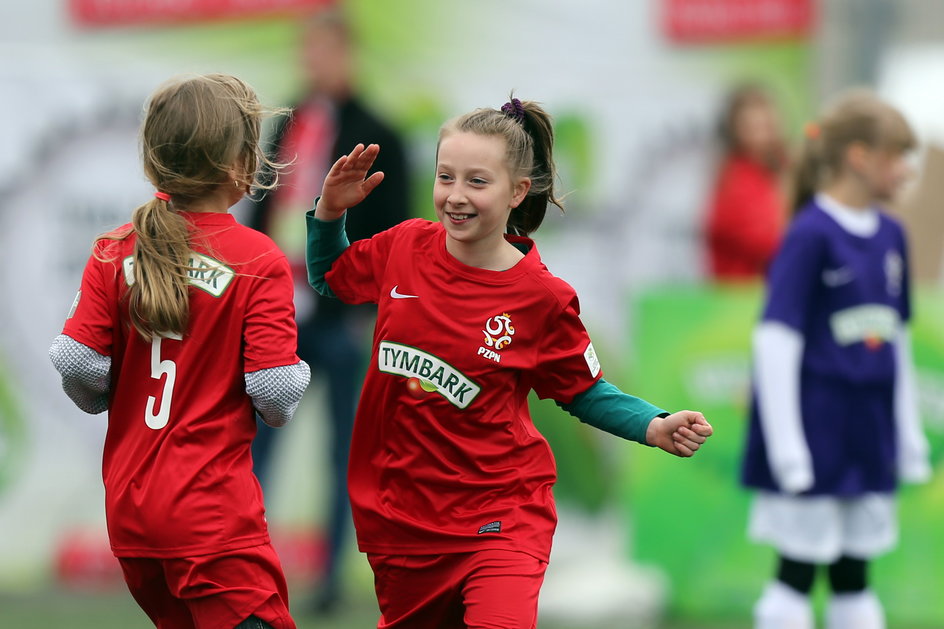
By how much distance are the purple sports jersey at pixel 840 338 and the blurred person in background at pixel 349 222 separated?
205 centimetres

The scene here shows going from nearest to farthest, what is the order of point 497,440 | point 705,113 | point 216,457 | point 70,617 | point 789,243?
point 216,457
point 497,440
point 789,243
point 70,617
point 705,113

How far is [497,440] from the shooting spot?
3.41m

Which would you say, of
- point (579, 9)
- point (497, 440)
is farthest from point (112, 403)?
point (579, 9)

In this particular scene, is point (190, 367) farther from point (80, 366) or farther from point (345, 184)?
point (345, 184)

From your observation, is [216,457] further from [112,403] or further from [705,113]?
[705,113]

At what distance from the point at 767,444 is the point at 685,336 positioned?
1.45 m

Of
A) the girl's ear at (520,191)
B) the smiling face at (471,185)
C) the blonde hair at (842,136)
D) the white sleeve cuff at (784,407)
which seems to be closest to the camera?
the smiling face at (471,185)

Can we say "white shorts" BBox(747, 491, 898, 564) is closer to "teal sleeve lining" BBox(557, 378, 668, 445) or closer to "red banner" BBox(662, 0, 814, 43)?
"teal sleeve lining" BBox(557, 378, 668, 445)

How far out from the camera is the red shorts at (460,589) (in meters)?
3.30

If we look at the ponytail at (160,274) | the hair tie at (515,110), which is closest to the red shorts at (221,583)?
the ponytail at (160,274)

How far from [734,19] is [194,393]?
4143 millimetres

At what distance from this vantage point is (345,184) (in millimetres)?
3486

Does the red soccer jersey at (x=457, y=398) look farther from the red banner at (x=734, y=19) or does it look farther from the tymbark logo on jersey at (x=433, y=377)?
the red banner at (x=734, y=19)

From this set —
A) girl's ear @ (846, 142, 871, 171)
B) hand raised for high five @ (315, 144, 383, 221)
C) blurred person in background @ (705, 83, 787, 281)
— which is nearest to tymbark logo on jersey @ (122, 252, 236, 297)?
hand raised for high five @ (315, 144, 383, 221)
